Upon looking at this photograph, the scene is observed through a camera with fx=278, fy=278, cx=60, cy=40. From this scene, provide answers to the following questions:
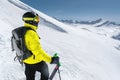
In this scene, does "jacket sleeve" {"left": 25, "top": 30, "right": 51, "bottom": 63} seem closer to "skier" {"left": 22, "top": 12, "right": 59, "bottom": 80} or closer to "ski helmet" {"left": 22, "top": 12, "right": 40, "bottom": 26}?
"skier" {"left": 22, "top": 12, "right": 59, "bottom": 80}

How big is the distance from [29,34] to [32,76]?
1.42 meters

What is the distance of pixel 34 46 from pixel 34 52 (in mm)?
168

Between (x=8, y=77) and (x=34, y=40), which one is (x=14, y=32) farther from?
(x=8, y=77)

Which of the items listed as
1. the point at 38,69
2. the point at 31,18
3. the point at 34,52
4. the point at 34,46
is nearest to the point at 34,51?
the point at 34,52

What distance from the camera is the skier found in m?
7.55

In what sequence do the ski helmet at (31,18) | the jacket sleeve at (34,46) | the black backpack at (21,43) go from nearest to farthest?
the jacket sleeve at (34,46) < the black backpack at (21,43) < the ski helmet at (31,18)

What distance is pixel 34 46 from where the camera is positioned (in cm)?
750

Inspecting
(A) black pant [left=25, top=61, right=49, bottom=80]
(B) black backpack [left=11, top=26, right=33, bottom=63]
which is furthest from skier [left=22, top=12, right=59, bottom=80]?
(B) black backpack [left=11, top=26, right=33, bottom=63]

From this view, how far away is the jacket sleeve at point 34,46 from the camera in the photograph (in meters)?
7.52

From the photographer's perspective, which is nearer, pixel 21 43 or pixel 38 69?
pixel 21 43

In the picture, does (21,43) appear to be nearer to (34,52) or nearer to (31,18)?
(34,52)

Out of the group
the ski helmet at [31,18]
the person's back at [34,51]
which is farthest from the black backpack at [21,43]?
the ski helmet at [31,18]

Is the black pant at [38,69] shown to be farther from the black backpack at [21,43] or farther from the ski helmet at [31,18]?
the ski helmet at [31,18]

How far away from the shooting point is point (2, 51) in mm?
15742
